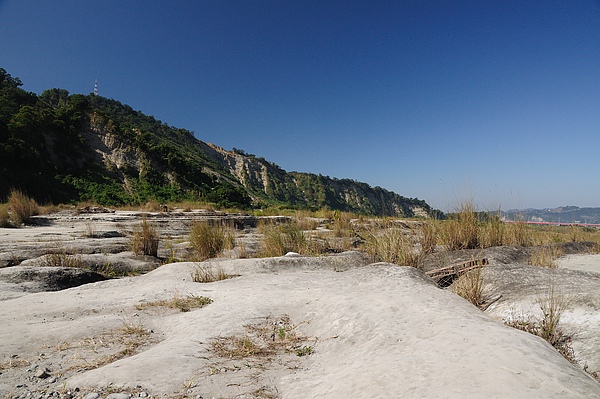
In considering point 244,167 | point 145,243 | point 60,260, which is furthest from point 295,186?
point 60,260

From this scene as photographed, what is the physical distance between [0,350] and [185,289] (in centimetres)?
200

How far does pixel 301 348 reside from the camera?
2441mm

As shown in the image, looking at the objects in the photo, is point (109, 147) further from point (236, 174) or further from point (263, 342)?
point (236, 174)

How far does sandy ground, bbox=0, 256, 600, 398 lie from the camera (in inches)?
60.4

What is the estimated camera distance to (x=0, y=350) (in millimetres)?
2111

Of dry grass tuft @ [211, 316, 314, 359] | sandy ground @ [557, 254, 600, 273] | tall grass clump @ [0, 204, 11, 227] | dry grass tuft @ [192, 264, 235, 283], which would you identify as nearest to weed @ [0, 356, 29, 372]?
dry grass tuft @ [211, 316, 314, 359]

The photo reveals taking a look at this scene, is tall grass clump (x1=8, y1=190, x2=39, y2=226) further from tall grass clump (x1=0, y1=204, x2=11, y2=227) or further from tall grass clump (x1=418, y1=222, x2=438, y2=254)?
tall grass clump (x1=418, y1=222, x2=438, y2=254)

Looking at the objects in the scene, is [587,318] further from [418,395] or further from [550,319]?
[418,395]

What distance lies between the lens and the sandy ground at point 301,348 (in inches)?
A: 60.4

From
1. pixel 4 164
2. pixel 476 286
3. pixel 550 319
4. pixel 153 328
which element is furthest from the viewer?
pixel 4 164

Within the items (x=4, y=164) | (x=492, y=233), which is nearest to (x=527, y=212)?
(x=492, y=233)

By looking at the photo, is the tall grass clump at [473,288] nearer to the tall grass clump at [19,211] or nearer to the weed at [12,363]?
the weed at [12,363]

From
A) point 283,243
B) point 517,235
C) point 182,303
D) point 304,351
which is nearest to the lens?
point 304,351

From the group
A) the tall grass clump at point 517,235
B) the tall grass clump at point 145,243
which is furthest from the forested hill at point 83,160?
the tall grass clump at point 145,243
